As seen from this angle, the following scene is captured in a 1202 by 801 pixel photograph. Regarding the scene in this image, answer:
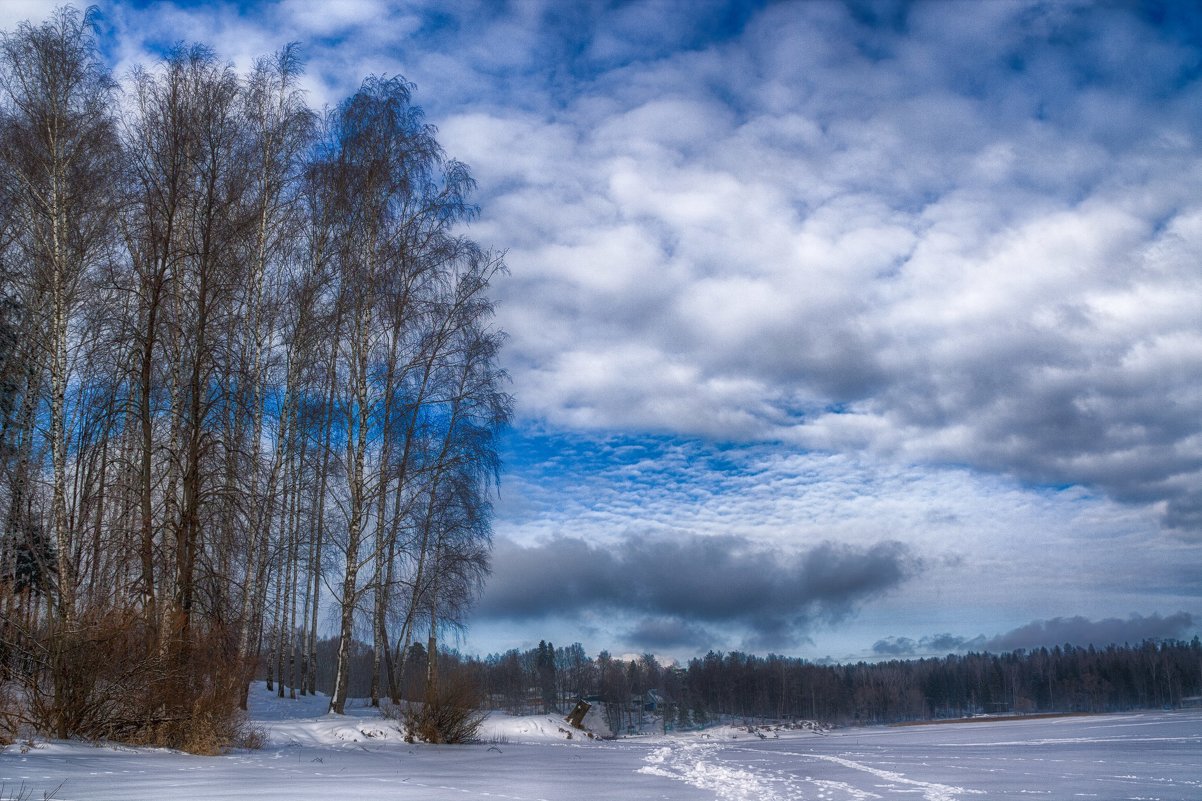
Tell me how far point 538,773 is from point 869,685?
121m

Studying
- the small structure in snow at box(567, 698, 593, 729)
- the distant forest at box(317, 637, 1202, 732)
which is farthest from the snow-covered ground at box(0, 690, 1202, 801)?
the distant forest at box(317, 637, 1202, 732)

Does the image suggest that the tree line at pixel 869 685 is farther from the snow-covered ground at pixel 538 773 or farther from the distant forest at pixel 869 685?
the snow-covered ground at pixel 538 773

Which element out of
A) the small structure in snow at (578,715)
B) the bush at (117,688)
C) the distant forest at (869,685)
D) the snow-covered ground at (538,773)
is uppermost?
the bush at (117,688)

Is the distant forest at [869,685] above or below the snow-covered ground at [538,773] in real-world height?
below

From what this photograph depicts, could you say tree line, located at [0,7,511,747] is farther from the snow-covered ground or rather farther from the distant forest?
the distant forest

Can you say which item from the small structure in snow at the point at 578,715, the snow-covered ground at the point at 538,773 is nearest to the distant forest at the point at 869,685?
the small structure in snow at the point at 578,715

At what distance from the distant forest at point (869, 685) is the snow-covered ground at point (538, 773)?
61.0 meters

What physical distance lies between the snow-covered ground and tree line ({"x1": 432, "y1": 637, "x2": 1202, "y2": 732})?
205 feet

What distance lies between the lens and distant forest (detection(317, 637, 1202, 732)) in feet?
289

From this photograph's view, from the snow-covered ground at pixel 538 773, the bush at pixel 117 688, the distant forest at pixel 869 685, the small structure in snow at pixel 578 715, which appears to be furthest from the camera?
the distant forest at pixel 869 685

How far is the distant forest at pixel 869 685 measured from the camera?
88000mm

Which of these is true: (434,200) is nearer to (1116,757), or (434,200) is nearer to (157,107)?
(157,107)

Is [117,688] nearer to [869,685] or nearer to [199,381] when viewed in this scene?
[199,381]

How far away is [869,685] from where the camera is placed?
390 ft
